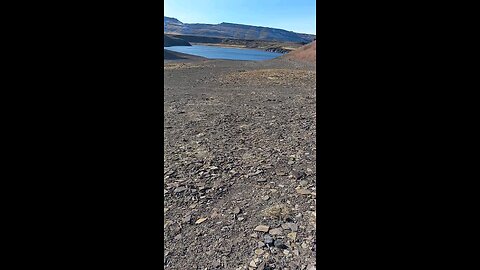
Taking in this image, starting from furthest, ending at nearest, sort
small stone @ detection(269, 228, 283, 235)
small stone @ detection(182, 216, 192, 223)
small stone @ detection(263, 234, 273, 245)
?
small stone @ detection(182, 216, 192, 223) < small stone @ detection(269, 228, 283, 235) < small stone @ detection(263, 234, 273, 245)

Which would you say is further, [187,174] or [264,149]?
[264,149]

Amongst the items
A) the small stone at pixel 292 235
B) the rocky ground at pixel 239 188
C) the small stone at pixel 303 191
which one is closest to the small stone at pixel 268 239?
the rocky ground at pixel 239 188

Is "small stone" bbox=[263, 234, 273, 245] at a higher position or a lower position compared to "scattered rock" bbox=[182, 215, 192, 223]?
Answer: lower

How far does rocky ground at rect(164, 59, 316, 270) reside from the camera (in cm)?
272

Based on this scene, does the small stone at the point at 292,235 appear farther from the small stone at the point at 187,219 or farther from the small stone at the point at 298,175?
the small stone at the point at 298,175

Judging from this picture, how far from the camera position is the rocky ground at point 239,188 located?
2.72 metres

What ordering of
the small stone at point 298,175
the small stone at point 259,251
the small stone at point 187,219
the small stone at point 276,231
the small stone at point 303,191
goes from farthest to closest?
1. the small stone at point 298,175
2. the small stone at point 303,191
3. the small stone at point 187,219
4. the small stone at point 276,231
5. the small stone at point 259,251

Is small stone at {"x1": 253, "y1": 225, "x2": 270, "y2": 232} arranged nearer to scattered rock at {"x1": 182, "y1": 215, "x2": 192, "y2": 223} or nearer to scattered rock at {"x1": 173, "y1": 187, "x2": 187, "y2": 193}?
scattered rock at {"x1": 182, "y1": 215, "x2": 192, "y2": 223}

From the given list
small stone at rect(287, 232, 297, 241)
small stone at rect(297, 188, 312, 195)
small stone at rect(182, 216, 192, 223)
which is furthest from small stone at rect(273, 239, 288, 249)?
small stone at rect(297, 188, 312, 195)
